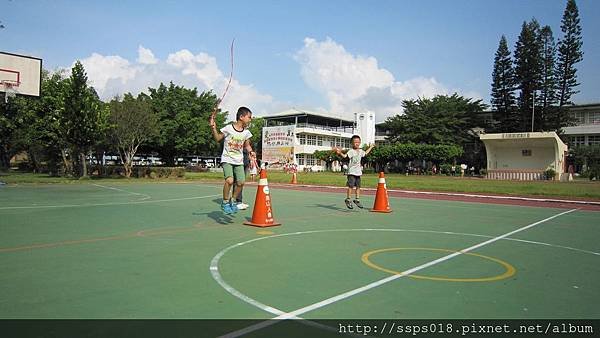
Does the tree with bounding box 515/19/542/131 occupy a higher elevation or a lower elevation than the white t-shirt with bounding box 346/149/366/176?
higher

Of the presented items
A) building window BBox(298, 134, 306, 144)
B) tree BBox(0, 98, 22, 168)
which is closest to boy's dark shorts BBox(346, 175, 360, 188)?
tree BBox(0, 98, 22, 168)

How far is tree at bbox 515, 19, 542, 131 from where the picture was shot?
55.8 m

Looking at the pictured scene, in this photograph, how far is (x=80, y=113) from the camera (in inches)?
1112

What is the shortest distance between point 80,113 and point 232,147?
24.3 m

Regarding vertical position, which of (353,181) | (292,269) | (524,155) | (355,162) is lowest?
(292,269)

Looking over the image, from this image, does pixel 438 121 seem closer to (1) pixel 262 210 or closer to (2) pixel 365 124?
(2) pixel 365 124

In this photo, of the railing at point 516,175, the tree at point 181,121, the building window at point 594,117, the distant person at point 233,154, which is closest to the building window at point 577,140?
the building window at point 594,117

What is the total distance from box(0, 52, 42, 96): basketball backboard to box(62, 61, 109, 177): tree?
18.6ft

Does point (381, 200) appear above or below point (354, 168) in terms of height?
below

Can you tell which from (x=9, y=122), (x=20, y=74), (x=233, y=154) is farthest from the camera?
(x=9, y=122)

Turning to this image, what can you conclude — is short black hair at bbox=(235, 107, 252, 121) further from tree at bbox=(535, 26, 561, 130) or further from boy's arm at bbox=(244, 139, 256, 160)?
tree at bbox=(535, 26, 561, 130)

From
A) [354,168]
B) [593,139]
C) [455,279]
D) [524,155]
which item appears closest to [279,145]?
[524,155]

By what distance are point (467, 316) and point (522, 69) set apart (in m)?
62.2

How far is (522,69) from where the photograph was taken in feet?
186
